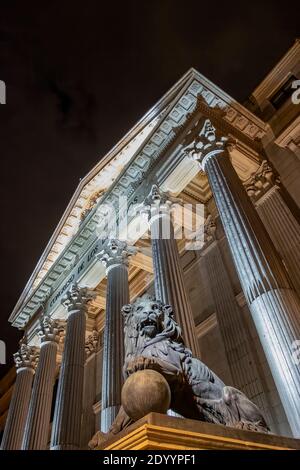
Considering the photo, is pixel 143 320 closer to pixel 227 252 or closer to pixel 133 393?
pixel 133 393

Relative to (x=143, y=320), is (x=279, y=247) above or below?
above

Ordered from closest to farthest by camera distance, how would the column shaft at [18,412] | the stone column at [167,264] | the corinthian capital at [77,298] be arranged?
the stone column at [167,264] < the corinthian capital at [77,298] < the column shaft at [18,412]

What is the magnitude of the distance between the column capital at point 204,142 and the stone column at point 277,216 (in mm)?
1727

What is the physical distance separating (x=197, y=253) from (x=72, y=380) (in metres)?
7.45

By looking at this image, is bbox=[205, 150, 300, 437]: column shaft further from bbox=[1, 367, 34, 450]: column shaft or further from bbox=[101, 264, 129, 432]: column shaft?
bbox=[1, 367, 34, 450]: column shaft

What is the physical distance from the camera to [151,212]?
12688mm

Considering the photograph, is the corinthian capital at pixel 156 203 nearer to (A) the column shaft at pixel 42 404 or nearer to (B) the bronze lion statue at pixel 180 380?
(B) the bronze lion statue at pixel 180 380

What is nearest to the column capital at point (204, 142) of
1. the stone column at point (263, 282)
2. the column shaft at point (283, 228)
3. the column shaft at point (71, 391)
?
the stone column at point (263, 282)

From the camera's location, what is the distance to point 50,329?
735 inches

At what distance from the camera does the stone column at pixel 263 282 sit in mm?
6477

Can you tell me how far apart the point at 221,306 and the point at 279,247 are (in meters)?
3.52

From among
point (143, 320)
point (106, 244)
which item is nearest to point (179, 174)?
point (106, 244)

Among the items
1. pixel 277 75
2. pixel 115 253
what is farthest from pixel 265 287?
pixel 277 75

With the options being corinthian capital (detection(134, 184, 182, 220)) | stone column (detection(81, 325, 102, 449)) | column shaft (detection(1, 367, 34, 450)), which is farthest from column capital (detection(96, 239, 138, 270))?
column shaft (detection(1, 367, 34, 450))
